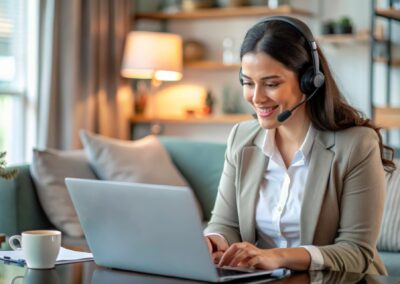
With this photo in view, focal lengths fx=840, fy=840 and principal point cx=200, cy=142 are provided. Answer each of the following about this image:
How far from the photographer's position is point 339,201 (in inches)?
77.7

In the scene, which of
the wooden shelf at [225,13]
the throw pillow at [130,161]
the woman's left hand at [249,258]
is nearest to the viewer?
the woman's left hand at [249,258]

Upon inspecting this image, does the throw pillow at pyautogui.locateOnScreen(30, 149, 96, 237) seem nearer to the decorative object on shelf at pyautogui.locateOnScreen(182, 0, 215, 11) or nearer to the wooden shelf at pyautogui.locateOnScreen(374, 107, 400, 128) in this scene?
the wooden shelf at pyautogui.locateOnScreen(374, 107, 400, 128)

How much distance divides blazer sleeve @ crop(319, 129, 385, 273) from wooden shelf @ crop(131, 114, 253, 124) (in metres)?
3.28

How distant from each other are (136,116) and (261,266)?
3895mm

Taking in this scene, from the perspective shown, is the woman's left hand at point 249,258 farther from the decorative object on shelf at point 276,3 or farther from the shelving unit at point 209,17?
the decorative object on shelf at point 276,3

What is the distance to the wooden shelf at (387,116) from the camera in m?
4.79

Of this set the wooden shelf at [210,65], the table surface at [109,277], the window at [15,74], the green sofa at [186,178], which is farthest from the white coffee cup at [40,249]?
the wooden shelf at [210,65]

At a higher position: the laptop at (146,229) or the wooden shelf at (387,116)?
the laptop at (146,229)

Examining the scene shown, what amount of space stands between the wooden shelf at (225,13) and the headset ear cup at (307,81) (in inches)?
128

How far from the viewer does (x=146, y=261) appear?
1.69 metres

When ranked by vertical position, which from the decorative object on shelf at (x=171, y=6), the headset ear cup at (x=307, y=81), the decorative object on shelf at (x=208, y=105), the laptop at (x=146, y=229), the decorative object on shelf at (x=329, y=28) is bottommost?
the decorative object on shelf at (x=208, y=105)

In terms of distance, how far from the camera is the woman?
6.29 ft

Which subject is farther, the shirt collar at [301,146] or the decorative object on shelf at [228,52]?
the decorative object on shelf at [228,52]

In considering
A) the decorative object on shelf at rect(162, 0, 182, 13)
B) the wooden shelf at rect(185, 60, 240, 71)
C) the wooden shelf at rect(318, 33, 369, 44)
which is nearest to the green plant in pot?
the wooden shelf at rect(318, 33, 369, 44)
